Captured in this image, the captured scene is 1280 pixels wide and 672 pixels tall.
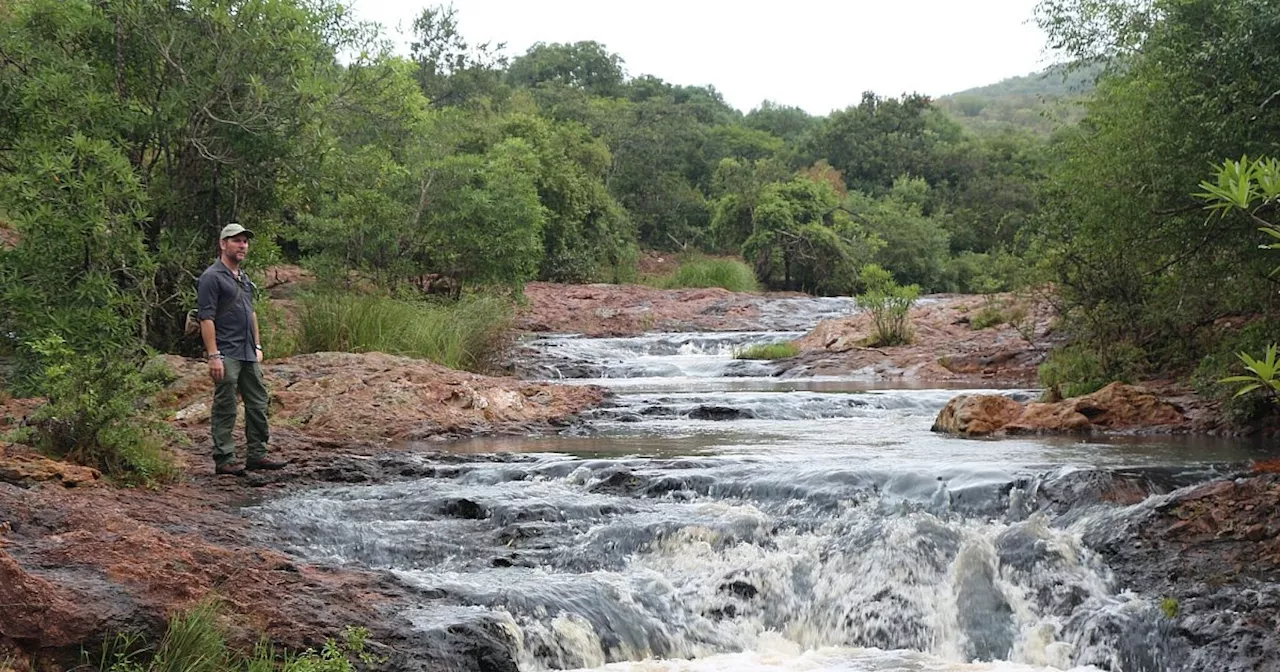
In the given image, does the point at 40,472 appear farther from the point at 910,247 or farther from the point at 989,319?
the point at 910,247

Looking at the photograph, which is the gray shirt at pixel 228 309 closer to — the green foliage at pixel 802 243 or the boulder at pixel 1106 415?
the boulder at pixel 1106 415

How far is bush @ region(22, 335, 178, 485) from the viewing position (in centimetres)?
718

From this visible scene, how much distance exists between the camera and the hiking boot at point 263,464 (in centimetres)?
868

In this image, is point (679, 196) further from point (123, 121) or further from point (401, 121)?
point (123, 121)

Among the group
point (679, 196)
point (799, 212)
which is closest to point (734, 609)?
point (799, 212)

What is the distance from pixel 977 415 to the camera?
1151 centimetres

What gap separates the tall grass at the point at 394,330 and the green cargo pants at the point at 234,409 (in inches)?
219

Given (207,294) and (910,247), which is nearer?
(207,294)

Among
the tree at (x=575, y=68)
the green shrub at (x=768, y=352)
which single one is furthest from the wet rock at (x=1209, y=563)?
the tree at (x=575, y=68)

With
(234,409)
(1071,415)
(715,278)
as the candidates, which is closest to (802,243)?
(715,278)

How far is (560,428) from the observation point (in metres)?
12.7

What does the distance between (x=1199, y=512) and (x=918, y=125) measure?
170 feet

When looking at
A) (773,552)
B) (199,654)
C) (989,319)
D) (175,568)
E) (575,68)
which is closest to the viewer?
(199,654)

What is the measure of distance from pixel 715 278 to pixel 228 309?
28372 mm
